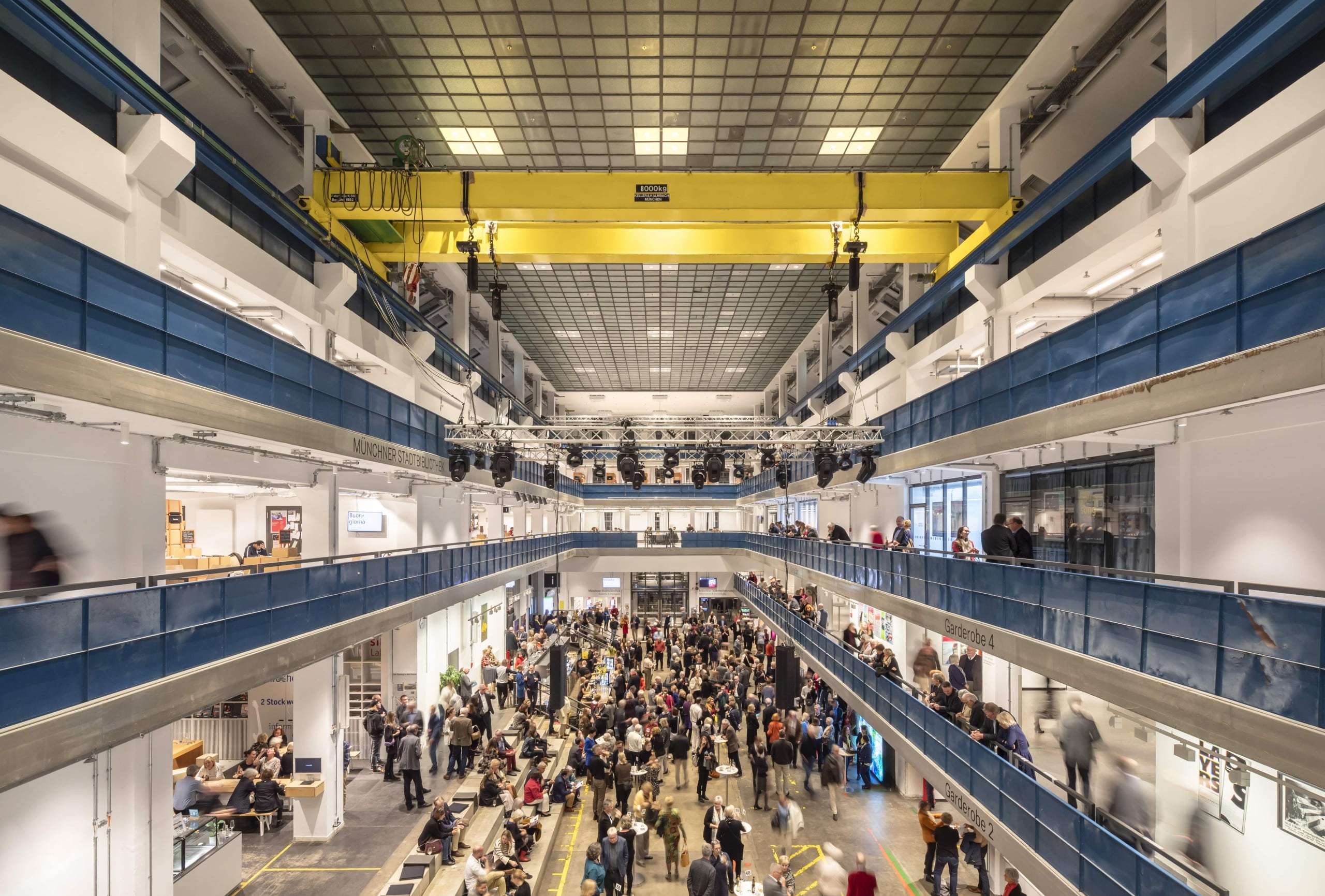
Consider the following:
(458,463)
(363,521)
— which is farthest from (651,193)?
(363,521)

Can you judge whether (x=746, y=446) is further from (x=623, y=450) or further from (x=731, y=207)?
(x=731, y=207)

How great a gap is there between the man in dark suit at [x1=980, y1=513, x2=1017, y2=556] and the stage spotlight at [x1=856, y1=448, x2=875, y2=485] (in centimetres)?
615

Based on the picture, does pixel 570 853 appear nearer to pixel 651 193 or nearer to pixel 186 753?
pixel 186 753

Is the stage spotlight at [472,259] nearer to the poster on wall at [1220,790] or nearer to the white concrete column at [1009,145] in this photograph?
the white concrete column at [1009,145]

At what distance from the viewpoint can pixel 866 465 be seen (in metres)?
16.4

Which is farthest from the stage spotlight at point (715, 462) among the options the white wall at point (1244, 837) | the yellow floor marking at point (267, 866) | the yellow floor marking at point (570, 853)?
the yellow floor marking at point (267, 866)

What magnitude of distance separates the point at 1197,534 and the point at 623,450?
435 inches

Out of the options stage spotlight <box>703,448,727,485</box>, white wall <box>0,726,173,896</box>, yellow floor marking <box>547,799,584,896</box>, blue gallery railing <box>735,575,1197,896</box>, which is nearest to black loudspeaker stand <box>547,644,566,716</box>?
yellow floor marking <box>547,799,584,896</box>

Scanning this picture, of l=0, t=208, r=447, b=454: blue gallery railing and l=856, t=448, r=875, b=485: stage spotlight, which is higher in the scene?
l=0, t=208, r=447, b=454: blue gallery railing

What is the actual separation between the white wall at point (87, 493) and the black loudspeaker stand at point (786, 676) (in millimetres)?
12312

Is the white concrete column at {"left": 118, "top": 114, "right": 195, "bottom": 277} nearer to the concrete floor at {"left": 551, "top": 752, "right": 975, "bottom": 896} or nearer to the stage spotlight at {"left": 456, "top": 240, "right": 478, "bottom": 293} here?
the stage spotlight at {"left": 456, "top": 240, "right": 478, "bottom": 293}

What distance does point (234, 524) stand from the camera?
54.5 ft

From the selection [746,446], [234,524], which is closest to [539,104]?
[746,446]

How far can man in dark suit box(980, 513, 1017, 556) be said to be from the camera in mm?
9875
